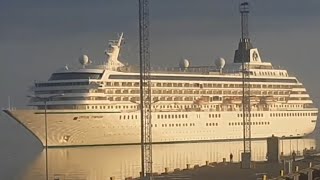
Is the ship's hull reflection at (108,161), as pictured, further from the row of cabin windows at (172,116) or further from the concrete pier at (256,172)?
the concrete pier at (256,172)

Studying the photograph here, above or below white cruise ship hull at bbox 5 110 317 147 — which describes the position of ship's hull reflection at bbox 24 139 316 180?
below

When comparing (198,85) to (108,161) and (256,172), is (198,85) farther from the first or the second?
(256,172)

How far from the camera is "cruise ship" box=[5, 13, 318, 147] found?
7906cm

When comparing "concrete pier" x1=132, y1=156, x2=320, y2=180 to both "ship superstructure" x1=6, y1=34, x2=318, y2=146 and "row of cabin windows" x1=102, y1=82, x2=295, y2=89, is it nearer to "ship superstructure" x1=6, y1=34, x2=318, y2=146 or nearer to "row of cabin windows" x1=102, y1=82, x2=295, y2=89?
"ship superstructure" x1=6, y1=34, x2=318, y2=146

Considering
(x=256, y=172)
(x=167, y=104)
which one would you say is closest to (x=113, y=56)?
(x=167, y=104)

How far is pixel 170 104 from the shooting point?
87.4 m

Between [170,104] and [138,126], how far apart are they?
605cm

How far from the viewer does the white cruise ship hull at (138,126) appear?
78375mm

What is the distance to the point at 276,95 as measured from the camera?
99125 mm

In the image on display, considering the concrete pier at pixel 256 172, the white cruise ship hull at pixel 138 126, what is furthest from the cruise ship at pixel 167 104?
the concrete pier at pixel 256 172

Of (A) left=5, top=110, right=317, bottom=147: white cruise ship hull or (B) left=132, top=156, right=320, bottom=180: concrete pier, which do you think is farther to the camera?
(A) left=5, top=110, right=317, bottom=147: white cruise ship hull

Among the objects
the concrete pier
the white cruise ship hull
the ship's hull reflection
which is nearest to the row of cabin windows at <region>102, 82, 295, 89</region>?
the white cruise ship hull

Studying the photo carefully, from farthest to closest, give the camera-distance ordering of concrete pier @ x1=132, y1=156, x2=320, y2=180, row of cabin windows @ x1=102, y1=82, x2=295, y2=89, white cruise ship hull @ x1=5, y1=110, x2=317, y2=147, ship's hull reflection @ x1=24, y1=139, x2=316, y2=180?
row of cabin windows @ x1=102, y1=82, x2=295, y2=89
white cruise ship hull @ x1=5, y1=110, x2=317, y2=147
ship's hull reflection @ x1=24, y1=139, x2=316, y2=180
concrete pier @ x1=132, y1=156, x2=320, y2=180

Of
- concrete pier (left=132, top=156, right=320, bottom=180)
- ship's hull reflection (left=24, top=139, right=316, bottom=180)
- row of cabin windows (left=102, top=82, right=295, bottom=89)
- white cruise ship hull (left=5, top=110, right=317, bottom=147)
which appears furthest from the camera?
row of cabin windows (left=102, top=82, right=295, bottom=89)
